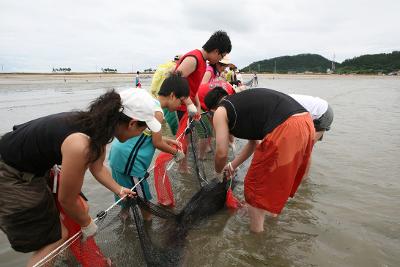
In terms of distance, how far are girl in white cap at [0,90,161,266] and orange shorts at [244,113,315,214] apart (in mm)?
1075

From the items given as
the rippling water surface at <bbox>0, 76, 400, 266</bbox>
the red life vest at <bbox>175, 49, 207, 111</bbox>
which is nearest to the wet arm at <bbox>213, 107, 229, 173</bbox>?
the rippling water surface at <bbox>0, 76, 400, 266</bbox>

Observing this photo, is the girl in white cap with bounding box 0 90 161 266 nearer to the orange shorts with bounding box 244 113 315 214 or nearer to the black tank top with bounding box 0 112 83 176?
the black tank top with bounding box 0 112 83 176

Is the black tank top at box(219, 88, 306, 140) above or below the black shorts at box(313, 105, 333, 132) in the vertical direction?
above

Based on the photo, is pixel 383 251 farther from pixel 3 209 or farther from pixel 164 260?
pixel 3 209

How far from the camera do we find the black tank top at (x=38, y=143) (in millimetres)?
1949

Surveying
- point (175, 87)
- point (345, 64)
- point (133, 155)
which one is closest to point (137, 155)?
point (133, 155)

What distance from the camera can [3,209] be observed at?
6.71ft

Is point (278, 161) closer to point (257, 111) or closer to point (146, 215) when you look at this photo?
point (257, 111)

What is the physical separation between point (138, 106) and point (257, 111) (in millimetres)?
1197

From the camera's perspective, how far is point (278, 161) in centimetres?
282

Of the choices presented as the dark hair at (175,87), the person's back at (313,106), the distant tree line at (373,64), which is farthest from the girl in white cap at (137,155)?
the distant tree line at (373,64)

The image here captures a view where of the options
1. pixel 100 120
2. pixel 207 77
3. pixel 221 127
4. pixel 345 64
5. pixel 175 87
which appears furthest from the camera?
pixel 345 64

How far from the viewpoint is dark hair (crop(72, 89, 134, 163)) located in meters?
1.86

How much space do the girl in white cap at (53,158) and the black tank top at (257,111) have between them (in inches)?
36.1
